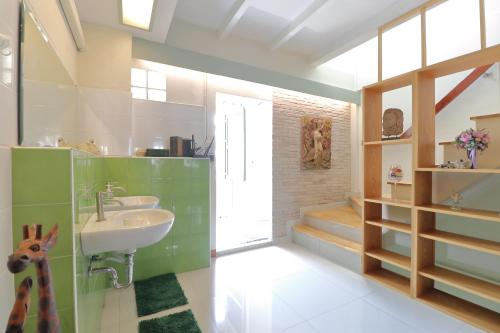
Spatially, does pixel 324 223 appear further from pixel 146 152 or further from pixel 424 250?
pixel 146 152

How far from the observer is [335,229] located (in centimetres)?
332

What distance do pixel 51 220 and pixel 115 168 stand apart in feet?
4.91

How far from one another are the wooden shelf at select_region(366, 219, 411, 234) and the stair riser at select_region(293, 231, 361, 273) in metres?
0.50

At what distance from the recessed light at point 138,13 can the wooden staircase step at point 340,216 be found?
11.1ft

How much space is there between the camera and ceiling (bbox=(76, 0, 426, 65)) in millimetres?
2205

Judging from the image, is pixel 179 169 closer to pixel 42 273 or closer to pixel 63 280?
pixel 63 280

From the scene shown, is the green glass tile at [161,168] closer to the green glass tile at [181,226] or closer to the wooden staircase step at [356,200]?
the green glass tile at [181,226]

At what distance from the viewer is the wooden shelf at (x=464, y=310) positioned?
1729 mm

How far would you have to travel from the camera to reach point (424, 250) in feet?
7.11

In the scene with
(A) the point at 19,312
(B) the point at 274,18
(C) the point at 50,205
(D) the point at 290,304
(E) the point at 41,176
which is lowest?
(D) the point at 290,304

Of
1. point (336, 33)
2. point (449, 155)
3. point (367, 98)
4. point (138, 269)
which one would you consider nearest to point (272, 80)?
point (336, 33)

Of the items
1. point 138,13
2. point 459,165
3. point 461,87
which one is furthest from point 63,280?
point 461,87

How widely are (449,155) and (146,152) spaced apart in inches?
125

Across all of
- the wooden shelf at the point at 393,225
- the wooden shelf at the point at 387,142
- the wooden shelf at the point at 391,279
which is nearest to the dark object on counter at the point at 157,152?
the wooden shelf at the point at 387,142
